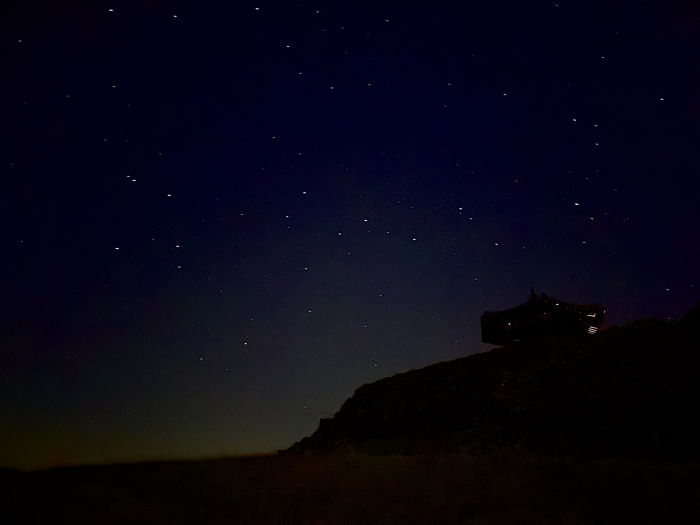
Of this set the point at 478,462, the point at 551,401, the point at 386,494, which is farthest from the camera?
the point at 551,401

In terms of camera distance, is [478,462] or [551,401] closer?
[478,462]

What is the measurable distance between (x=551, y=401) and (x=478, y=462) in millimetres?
10463

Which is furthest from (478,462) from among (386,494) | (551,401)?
(551,401)

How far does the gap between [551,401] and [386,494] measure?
13.2m

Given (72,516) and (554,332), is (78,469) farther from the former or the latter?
(554,332)

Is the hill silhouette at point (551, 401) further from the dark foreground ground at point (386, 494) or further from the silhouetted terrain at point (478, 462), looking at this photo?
the dark foreground ground at point (386, 494)

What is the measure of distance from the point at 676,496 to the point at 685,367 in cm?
1371

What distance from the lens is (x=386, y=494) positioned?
862 centimetres

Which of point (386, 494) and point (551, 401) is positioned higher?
point (386, 494)

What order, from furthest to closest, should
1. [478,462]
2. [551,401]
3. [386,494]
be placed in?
[551,401] < [478,462] < [386,494]

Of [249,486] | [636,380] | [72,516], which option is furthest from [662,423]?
[72,516]

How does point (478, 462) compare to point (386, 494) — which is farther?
point (478, 462)

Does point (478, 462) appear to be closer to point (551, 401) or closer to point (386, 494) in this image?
point (386, 494)

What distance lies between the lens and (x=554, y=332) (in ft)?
110
